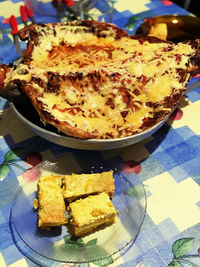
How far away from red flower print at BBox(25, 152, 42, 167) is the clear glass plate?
4.2 inches

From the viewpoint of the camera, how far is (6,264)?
68 cm

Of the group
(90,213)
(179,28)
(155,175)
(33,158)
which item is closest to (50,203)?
(90,213)

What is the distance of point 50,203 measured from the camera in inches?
27.6

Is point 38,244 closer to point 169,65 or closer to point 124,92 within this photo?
point 124,92

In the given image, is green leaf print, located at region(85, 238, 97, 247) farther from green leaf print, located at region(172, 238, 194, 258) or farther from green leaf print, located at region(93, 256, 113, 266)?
green leaf print, located at region(172, 238, 194, 258)

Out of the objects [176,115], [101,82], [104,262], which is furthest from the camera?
[176,115]

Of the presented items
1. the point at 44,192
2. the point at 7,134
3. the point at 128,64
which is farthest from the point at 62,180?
the point at 128,64

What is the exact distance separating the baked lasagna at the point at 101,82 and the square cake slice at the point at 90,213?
0.17 meters

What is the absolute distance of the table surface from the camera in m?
0.70

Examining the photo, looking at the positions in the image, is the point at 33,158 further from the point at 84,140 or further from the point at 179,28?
the point at 179,28

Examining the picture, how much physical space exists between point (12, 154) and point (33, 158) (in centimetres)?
7

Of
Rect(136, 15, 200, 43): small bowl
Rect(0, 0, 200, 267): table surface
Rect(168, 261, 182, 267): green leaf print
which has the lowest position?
Rect(168, 261, 182, 267): green leaf print

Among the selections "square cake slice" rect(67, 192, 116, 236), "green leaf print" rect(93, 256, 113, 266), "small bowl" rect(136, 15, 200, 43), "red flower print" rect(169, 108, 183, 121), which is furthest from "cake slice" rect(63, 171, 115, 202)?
"small bowl" rect(136, 15, 200, 43)

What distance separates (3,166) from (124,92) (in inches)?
17.5
